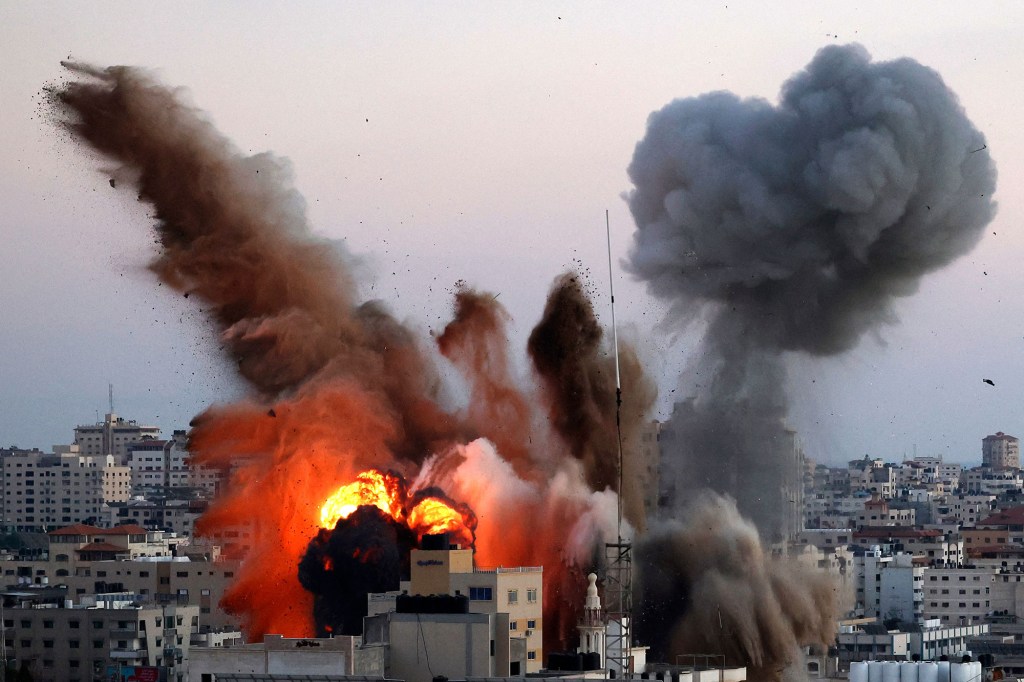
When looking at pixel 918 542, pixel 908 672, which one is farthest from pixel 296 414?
pixel 918 542

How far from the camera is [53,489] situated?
176250mm

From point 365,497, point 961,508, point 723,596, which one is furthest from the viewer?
point 961,508

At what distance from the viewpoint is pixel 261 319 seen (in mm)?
71062

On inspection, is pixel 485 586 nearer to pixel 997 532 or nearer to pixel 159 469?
pixel 997 532

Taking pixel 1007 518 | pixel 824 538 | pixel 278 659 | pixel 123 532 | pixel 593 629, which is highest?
pixel 1007 518

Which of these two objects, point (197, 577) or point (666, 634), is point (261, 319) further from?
point (197, 577)

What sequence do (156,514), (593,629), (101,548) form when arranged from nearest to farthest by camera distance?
(593,629) → (101,548) → (156,514)

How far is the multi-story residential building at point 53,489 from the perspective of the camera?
17375 cm

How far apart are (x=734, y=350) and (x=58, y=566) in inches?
1618

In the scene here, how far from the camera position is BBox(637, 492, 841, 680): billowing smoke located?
71312 millimetres

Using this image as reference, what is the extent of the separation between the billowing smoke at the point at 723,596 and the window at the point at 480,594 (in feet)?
33.4

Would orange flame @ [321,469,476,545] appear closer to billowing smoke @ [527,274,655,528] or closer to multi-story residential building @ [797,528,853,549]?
billowing smoke @ [527,274,655,528]

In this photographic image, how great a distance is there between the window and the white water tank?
1320cm

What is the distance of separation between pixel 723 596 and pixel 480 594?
14327mm
